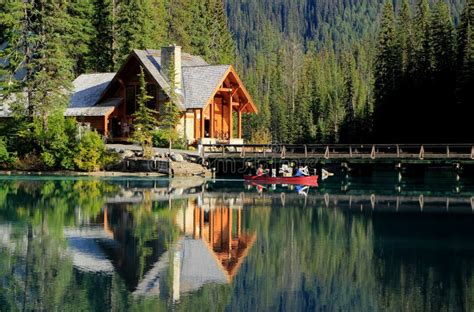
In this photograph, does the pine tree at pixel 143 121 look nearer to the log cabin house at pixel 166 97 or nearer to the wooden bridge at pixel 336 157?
the log cabin house at pixel 166 97

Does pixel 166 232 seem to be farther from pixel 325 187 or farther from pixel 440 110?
pixel 440 110

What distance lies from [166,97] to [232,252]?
39343mm

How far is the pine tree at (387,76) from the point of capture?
79.8 metres

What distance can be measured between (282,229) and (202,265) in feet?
A: 22.4

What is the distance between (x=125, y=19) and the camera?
75188 mm

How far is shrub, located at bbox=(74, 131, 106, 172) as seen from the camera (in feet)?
178

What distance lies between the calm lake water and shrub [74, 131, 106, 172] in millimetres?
15084

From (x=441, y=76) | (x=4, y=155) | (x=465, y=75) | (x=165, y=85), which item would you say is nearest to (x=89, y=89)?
(x=165, y=85)

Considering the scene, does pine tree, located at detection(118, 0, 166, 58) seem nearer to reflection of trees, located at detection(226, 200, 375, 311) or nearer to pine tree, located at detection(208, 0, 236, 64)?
pine tree, located at detection(208, 0, 236, 64)

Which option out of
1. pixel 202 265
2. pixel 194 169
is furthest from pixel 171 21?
pixel 202 265

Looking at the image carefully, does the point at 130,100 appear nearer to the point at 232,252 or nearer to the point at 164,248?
the point at 164,248

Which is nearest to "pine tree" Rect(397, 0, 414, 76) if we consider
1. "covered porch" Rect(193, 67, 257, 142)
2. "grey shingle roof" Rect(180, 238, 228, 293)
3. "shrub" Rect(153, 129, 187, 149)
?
"covered porch" Rect(193, 67, 257, 142)

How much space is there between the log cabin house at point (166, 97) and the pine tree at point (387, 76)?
1941 cm

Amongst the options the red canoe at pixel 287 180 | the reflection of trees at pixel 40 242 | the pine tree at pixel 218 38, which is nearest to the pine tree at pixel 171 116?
the red canoe at pixel 287 180
